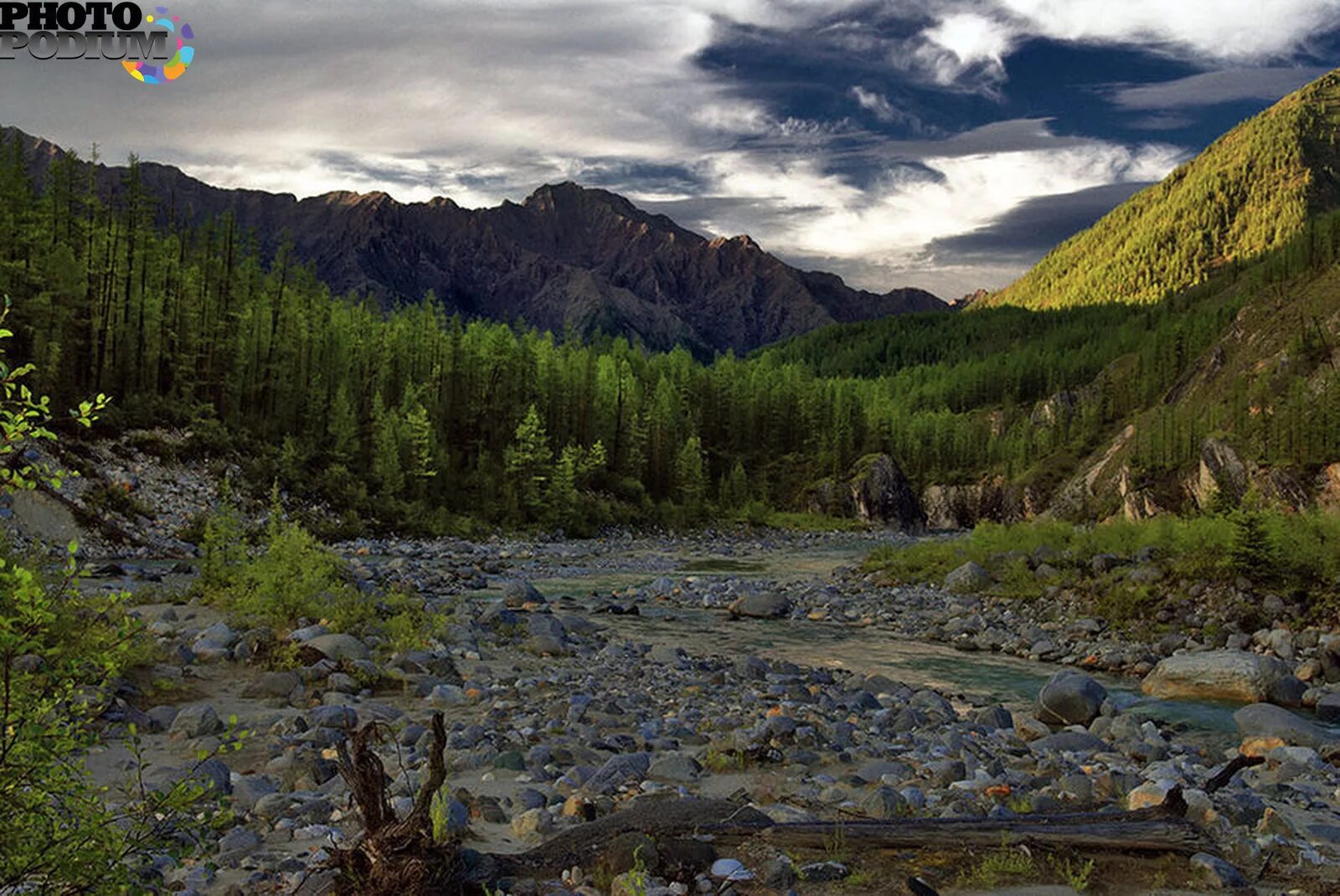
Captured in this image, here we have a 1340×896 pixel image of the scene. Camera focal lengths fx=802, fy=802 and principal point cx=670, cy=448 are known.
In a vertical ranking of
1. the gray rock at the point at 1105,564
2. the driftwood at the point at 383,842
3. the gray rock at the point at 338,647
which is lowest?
the gray rock at the point at 1105,564

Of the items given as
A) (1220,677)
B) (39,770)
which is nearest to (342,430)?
(1220,677)

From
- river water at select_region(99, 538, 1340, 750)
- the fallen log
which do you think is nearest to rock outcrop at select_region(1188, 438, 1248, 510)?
river water at select_region(99, 538, 1340, 750)

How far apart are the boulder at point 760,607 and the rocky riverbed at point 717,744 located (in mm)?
5062

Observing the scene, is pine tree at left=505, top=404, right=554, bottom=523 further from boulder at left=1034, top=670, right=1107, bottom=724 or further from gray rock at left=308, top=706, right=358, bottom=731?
gray rock at left=308, top=706, right=358, bottom=731

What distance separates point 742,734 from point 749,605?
52.3 ft

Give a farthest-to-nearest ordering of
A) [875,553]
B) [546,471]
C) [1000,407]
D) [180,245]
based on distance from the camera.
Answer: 1. [1000,407]
2. [546,471]
3. [180,245]
4. [875,553]

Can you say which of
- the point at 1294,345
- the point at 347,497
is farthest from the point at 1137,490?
the point at 347,497

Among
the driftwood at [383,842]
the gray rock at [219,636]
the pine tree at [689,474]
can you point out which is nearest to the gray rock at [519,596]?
the gray rock at [219,636]

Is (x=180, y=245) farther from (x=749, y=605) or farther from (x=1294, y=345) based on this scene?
(x=1294, y=345)

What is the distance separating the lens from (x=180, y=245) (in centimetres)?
5819

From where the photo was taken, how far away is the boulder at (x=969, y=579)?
2819cm

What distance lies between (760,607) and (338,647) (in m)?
15.5

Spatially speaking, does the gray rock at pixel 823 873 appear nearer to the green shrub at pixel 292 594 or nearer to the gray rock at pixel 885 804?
the gray rock at pixel 885 804

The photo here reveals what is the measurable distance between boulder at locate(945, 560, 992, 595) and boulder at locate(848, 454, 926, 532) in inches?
2800
